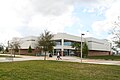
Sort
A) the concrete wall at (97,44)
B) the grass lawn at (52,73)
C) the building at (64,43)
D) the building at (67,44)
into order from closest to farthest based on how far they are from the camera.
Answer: the grass lawn at (52,73)
the building at (64,43)
the building at (67,44)
the concrete wall at (97,44)

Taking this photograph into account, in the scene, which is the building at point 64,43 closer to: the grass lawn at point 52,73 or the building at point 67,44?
the building at point 67,44

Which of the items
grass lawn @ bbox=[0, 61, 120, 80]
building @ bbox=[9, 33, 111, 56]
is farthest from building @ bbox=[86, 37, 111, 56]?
grass lawn @ bbox=[0, 61, 120, 80]

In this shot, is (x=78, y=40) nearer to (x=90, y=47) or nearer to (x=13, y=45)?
(x=90, y=47)

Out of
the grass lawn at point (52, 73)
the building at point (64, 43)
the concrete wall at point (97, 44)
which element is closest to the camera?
the grass lawn at point (52, 73)

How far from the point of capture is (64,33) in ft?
276

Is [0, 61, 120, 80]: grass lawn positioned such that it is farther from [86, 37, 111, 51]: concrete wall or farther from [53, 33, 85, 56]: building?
[86, 37, 111, 51]: concrete wall

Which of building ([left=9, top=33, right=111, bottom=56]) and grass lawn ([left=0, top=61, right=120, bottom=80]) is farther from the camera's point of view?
building ([left=9, top=33, right=111, bottom=56])

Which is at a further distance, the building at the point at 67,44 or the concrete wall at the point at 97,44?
the concrete wall at the point at 97,44

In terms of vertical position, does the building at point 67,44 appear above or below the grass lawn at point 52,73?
above

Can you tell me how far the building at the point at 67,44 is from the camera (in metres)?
83.6

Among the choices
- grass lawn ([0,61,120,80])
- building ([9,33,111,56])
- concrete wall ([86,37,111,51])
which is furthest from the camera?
concrete wall ([86,37,111,51])

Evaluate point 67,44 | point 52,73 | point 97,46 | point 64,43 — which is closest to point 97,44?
point 97,46

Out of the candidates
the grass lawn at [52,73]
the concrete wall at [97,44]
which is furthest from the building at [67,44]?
the grass lawn at [52,73]

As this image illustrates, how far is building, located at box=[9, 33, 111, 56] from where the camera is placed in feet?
274
